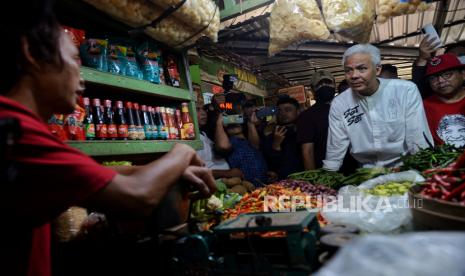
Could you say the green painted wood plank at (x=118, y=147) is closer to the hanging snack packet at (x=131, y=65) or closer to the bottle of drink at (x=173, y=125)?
the bottle of drink at (x=173, y=125)

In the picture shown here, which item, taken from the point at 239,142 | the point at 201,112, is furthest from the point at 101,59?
the point at 239,142

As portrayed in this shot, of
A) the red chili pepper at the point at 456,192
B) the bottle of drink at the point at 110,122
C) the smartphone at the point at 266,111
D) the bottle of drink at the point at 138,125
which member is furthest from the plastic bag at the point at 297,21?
the red chili pepper at the point at 456,192

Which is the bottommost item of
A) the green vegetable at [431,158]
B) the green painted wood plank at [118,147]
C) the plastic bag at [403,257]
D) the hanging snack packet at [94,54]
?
the green vegetable at [431,158]

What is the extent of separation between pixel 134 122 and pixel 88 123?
20.9 inches

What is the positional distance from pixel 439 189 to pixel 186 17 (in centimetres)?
258

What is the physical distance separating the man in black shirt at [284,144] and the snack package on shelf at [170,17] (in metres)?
2.30

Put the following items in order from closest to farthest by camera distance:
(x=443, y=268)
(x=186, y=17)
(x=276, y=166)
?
(x=443, y=268) < (x=186, y=17) < (x=276, y=166)

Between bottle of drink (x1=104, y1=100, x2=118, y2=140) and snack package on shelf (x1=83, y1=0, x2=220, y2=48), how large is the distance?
2.61ft

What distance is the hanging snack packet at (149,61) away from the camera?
321cm

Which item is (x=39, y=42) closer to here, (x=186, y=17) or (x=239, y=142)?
(x=186, y=17)

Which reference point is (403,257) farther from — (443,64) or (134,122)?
(443,64)

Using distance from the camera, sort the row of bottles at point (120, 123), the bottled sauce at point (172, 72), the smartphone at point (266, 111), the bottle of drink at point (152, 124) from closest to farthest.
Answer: the row of bottles at point (120, 123) < the bottle of drink at point (152, 124) < the bottled sauce at point (172, 72) < the smartphone at point (266, 111)

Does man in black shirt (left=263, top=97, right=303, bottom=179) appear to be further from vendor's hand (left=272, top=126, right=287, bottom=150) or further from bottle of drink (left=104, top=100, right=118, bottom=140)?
bottle of drink (left=104, top=100, right=118, bottom=140)

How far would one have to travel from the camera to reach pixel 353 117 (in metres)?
3.82
